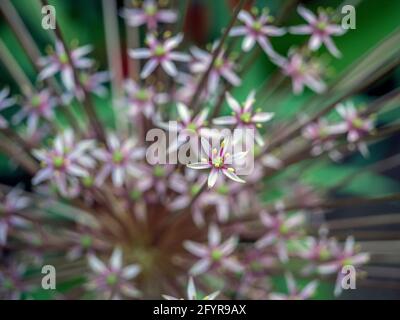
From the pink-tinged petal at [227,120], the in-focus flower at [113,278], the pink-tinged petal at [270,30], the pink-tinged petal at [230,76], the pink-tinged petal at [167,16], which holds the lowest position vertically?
the in-focus flower at [113,278]

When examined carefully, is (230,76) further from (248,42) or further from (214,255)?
(214,255)

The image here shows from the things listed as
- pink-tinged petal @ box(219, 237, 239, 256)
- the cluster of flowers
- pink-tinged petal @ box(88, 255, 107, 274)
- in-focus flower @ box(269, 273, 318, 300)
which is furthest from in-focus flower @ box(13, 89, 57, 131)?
in-focus flower @ box(269, 273, 318, 300)

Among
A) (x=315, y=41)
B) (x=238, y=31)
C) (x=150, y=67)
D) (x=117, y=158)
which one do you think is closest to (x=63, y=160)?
(x=117, y=158)

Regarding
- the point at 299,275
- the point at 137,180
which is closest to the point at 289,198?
the point at 299,275

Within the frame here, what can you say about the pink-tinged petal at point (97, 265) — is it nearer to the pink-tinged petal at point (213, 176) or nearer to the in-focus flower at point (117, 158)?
the in-focus flower at point (117, 158)

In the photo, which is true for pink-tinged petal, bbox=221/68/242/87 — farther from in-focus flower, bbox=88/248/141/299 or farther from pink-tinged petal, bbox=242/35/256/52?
in-focus flower, bbox=88/248/141/299

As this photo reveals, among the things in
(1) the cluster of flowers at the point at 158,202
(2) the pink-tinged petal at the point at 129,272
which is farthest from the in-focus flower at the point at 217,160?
(2) the pink-tinged petal at the point at 129,272
